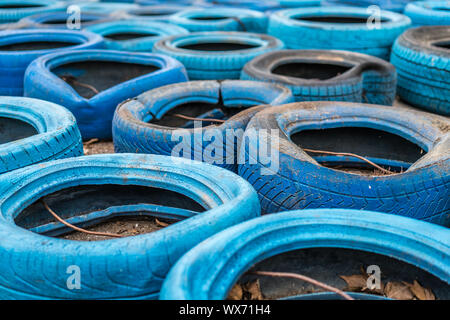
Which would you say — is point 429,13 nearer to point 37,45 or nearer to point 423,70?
point 423,70

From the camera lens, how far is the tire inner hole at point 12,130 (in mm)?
2821

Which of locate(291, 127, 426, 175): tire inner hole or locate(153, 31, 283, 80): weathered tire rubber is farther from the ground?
locate(153, 31, 283, 80): weathered tire rubber

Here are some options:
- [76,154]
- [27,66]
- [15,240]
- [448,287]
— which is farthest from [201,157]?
[27,66]

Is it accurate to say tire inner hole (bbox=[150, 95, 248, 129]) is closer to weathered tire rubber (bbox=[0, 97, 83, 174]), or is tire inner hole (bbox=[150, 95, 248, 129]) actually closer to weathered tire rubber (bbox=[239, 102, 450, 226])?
weathered tire rubber (bbox=[0, 97, 83, 174])

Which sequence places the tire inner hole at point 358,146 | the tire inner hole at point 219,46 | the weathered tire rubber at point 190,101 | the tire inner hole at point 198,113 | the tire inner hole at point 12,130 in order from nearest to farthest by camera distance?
the weathered tire rubber at point 190,101 < the tire inner hole at point 358,146 < the tire inner hole at point 12,130 < the tire inner hole at point 198,113 < the tire inner hole at point 219,46

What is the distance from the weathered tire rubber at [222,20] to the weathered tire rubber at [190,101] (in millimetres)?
2241

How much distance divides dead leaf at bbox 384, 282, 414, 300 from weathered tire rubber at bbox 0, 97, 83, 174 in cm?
161

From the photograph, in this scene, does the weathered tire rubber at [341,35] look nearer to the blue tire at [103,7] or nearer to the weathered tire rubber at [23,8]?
the blue tire at [103,7]

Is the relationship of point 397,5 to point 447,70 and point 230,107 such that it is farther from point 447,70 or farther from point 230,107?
point 230,107

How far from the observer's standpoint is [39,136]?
2.31 m

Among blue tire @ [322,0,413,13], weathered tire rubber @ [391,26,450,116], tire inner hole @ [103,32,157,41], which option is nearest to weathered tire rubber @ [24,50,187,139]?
tire inner hole @ [103,32,157,41]

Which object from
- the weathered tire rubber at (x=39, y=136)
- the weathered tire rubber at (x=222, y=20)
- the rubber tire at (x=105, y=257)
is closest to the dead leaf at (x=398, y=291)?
the rubber tire at (x=105, y=257)

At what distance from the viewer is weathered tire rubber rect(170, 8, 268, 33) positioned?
5.40 m

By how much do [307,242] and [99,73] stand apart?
3.01 meters
